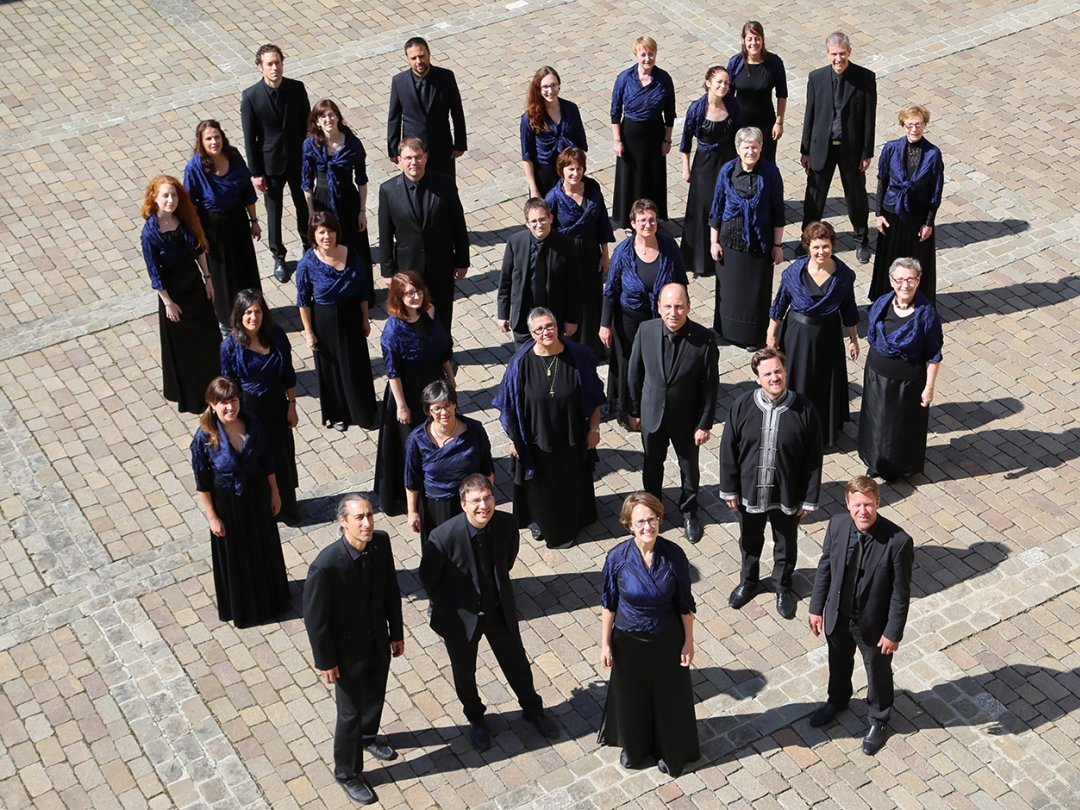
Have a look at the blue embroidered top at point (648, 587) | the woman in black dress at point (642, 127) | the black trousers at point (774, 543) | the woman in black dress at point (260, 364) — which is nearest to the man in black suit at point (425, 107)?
the woman in black dress at point (642, 127)

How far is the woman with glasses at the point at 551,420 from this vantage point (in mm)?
10094

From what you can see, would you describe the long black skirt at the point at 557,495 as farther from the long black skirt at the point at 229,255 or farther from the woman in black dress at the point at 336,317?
the long black skirt at the point at 229,255

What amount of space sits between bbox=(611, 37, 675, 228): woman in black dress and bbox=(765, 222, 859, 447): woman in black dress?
2.81 m

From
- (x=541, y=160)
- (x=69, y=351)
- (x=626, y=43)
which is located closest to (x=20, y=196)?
(x=69, y=351)

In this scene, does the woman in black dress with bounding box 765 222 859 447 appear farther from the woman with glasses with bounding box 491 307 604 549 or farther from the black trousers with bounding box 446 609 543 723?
the black trousers with bounding box 446 609 543 723

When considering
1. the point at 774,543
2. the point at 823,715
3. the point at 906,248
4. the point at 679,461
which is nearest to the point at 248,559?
the point at 679,461

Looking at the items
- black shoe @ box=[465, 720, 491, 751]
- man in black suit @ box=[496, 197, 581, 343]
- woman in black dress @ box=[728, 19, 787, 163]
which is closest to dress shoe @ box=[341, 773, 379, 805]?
black shoe @ box=[465, 720, 491, 751]

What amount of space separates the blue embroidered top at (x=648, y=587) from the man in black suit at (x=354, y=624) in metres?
1.20

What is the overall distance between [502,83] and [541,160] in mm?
3835

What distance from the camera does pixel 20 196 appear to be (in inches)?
588

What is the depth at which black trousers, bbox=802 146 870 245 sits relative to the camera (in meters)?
13.6

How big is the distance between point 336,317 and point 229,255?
1677mm

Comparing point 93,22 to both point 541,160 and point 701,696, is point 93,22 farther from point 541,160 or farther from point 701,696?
point 701,696

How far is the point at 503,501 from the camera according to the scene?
1122cm
